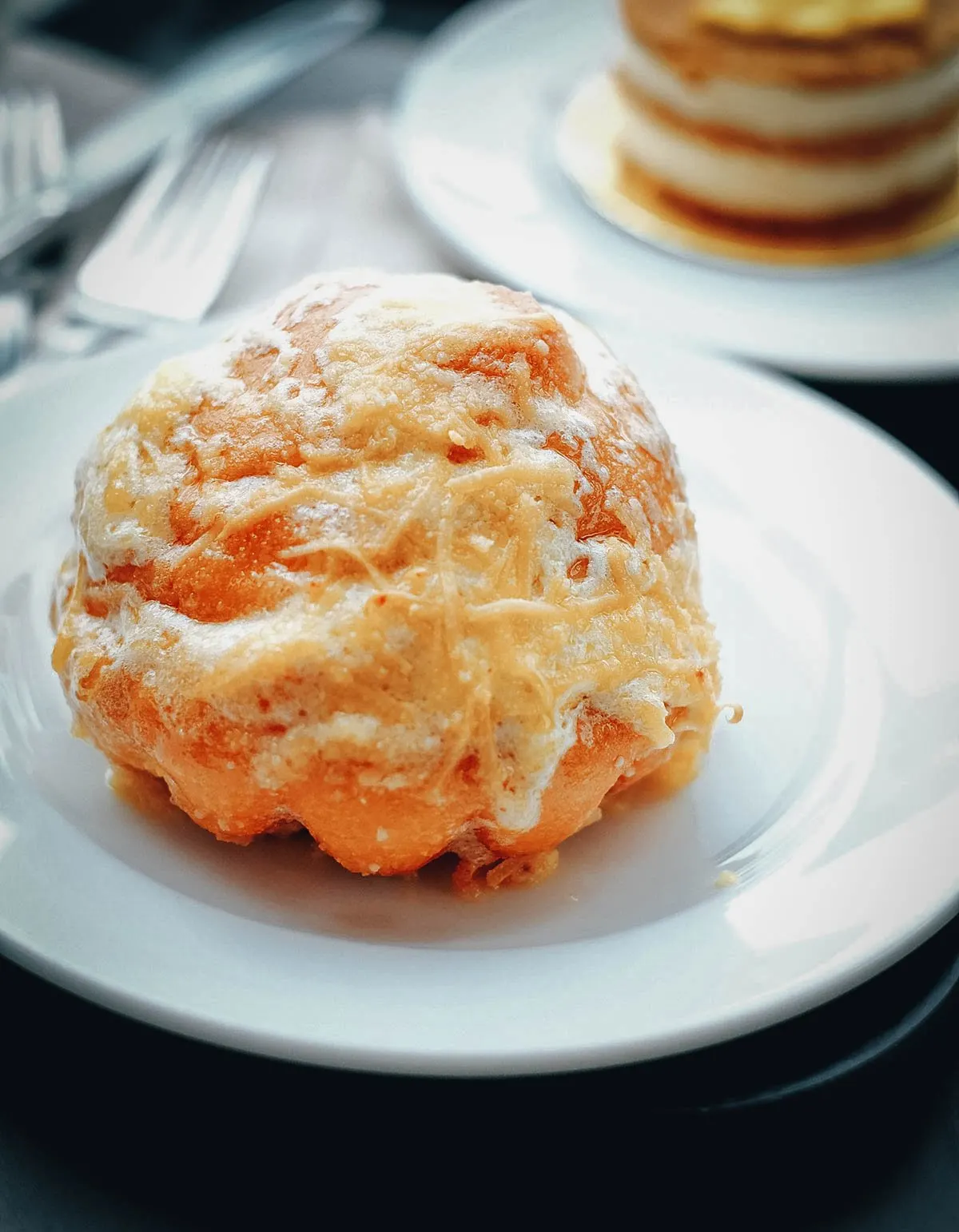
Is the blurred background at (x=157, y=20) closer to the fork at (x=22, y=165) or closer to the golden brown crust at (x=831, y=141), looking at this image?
the fork at (x=22, y=165)

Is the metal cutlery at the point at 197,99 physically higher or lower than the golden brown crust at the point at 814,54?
lower

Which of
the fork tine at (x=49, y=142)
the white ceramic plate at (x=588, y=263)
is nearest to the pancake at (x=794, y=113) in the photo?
the white ceramic plate at (x=588, y=263)

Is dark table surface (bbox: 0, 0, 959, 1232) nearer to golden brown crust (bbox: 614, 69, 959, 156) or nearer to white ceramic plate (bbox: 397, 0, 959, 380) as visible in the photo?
white ceramic plate (bbox: 397, 0, 959, 380)

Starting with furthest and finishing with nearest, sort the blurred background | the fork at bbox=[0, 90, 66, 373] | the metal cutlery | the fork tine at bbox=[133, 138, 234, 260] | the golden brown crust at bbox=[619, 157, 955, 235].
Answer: the blurred background, the golden brown crust at bbox=[619, 157, 955, 235], the metal cutlery, the fork tine at bbox=[133, 138, 234, 260], the fork at bbox=[0, 90, 66, 373]

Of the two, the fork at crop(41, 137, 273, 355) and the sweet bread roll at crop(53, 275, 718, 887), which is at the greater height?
the sweet bread roll at crop(53, 275, 718, 887)

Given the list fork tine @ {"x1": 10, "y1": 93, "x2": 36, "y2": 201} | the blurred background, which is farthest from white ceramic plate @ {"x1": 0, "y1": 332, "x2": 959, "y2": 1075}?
the blurred background
